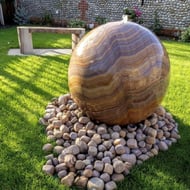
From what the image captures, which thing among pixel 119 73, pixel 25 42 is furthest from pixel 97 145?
pixel 25 42

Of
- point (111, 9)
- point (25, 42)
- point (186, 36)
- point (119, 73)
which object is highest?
point (119, 73)

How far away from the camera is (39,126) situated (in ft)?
11.7

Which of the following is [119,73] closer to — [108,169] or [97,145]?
[97,145]

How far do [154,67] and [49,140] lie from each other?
55.9 inches

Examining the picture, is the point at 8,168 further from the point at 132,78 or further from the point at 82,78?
the point at 132,78

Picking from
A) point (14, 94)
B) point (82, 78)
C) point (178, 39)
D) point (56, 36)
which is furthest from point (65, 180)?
point (178, 39)

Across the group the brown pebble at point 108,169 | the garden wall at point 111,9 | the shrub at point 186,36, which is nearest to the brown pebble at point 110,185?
the brown pebble at point 108,169

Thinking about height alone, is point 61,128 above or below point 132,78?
below

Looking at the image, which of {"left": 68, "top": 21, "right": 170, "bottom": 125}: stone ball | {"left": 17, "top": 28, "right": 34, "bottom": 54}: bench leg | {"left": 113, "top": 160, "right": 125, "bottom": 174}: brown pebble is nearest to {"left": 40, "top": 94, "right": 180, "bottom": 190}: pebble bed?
{"left": 113, "top": 160, "right": 125, "bottom": 174}: brown pebble

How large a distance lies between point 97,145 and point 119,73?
79 centimetres

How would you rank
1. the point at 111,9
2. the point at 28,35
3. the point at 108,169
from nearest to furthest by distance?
the point at 108,169, the point at 28,35, the point at 111,9

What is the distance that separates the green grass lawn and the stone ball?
2.00 ft

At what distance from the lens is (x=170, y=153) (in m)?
3.14

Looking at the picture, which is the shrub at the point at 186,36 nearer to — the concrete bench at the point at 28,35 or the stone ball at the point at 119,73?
the concrete bench at the point at 28,35
